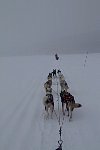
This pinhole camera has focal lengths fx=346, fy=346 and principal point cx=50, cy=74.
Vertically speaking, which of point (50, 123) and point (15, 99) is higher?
point (15, 99)

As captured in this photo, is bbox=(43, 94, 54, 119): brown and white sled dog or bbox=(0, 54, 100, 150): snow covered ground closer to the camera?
bbox=(0, 54, 100, 150): snow covered ground

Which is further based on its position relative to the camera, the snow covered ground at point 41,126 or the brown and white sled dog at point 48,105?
the brown and white sled dog at point 48,105

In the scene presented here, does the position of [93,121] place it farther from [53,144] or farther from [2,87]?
[2,87]

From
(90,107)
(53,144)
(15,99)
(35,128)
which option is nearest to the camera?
(53,144)

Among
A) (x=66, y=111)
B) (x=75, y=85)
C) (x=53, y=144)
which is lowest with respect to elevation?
(x=53, y=144)

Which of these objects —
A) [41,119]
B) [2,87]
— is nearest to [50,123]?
[41,119]

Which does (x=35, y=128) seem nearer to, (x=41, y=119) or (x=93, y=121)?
(x=41, y=119)

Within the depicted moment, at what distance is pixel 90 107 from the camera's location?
8664 millimetres

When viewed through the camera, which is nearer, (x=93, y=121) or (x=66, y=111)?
(x=93, y=121)

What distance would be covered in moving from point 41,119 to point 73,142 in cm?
164

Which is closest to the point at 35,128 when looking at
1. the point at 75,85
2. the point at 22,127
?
the point at 22,127

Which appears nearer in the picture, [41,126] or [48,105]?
[41,126]

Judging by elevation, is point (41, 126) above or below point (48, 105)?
below

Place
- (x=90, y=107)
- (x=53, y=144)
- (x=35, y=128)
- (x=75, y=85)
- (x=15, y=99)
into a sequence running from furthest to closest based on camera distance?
(x=75, y=85) → (x=15, y=99) → (x=90, y=107) → (x=35, y=128) → (x=53, y=144)
